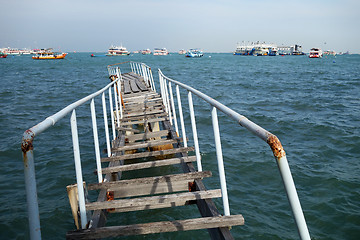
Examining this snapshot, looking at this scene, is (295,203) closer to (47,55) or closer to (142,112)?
(142,112)

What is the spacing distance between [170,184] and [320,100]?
14.2 metres

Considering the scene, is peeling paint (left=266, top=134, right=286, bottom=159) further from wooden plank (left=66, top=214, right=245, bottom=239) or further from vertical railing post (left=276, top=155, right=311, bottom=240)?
wooden plank (left=66, top=214, right=245, bottom=239)

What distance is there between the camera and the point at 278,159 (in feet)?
3.83

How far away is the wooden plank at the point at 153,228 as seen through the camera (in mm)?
2418

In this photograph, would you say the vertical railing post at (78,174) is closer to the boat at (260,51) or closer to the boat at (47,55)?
the boat at (47,55)

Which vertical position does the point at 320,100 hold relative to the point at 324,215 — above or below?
above

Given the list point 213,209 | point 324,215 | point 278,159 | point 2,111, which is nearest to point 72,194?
point 213,209

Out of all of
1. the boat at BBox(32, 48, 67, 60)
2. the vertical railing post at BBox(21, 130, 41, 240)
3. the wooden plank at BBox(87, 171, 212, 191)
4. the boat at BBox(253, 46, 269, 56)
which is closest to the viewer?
the vertical railing post at BBox(21, 130, 41, 240)

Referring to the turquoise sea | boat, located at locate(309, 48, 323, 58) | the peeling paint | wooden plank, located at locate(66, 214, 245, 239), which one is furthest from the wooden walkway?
boat, located at locate(309, 48, 323, 58)

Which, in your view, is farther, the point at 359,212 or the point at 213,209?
the point at 359,212

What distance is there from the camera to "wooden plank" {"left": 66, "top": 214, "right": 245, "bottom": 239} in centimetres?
242

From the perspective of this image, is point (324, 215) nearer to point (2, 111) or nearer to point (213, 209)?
point (213, 209)

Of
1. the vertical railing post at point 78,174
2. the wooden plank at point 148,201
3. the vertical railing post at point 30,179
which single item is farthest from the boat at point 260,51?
the vertical railing post at point 30,179

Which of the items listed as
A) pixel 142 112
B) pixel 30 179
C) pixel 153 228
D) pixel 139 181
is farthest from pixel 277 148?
pixel 142 112
